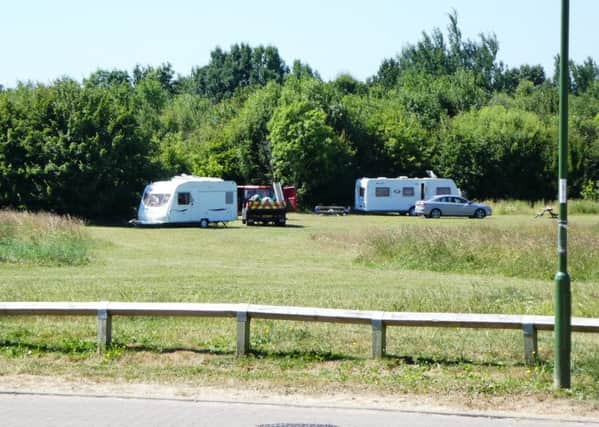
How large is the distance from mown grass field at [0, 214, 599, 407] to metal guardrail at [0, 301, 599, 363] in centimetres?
25

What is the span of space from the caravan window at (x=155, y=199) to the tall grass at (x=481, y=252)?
1972cm

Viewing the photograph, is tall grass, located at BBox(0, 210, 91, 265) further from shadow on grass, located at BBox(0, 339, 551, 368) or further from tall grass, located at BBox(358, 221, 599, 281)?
shadow on grass, located at BBox(0, 339, 551, 368)

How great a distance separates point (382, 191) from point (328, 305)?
44645 mm

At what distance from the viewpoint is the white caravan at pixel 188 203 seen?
43375 millimetres

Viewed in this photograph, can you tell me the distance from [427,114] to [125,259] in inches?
2212

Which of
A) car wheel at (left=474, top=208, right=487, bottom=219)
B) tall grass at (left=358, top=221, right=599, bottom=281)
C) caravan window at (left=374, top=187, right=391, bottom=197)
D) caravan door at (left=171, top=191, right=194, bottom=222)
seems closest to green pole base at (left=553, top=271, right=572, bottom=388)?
Result: tall grass at (left=358, top=221, right=599, bottom=281)

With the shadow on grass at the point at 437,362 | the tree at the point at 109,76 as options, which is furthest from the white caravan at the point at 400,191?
the tree at the point at 109,76

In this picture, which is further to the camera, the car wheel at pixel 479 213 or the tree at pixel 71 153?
the car wheel at pixel 479 213

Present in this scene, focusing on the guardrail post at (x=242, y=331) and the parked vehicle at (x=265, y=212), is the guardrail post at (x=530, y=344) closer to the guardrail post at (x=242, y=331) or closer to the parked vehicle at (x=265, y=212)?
the guardrail post at (x=242, y=331)

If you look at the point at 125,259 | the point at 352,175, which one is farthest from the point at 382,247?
the point at 352,175

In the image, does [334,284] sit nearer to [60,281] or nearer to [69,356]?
[60,281]

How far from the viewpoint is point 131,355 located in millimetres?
9758

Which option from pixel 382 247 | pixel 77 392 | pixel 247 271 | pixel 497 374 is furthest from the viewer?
pixel 382 247

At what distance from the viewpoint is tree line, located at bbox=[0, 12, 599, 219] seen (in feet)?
154
